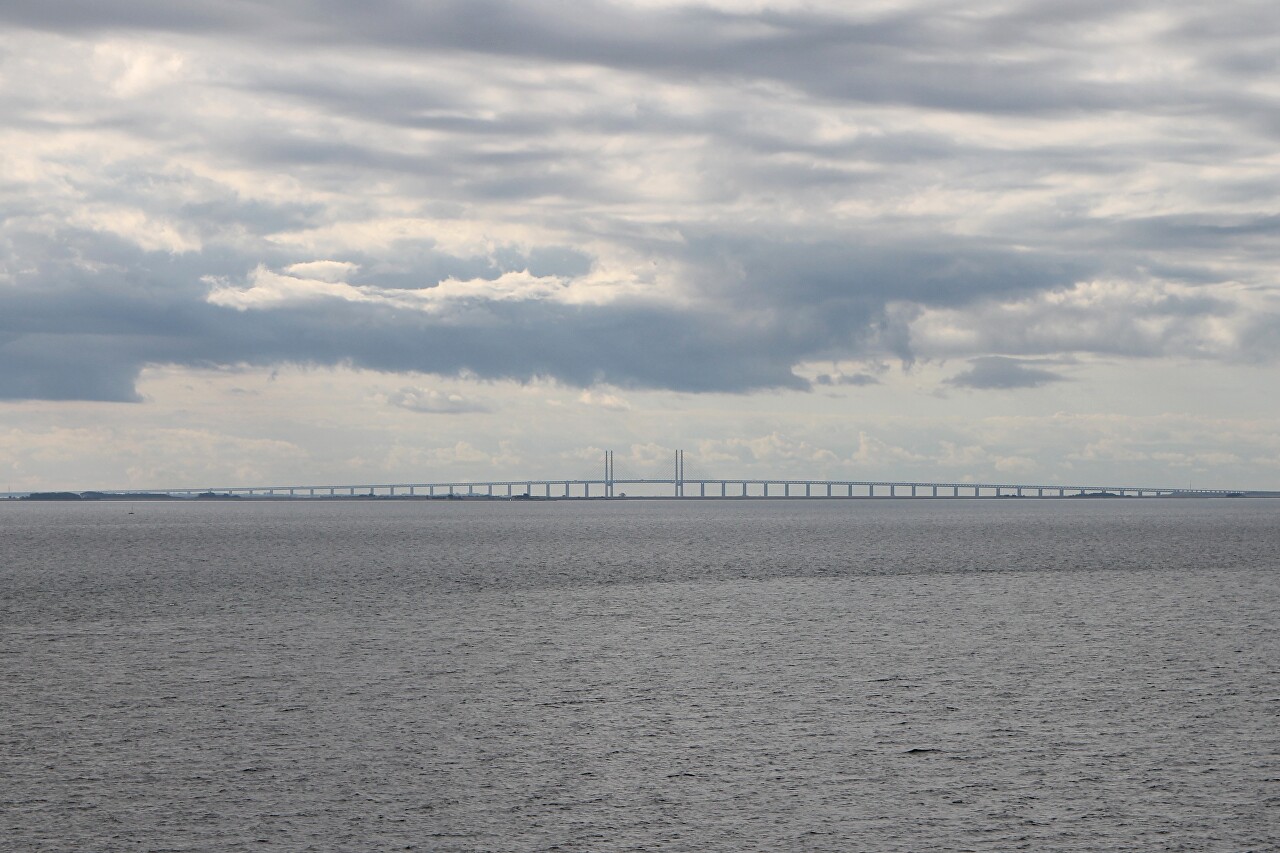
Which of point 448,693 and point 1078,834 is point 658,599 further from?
point 1078,834

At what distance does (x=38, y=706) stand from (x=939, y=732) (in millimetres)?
21363

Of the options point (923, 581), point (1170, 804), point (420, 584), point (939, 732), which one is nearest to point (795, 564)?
point (923, 581)

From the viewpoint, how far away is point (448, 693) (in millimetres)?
36688

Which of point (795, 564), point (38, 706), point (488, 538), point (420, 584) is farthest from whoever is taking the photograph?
point (488, 538)

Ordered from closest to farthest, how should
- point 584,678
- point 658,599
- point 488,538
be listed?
1. point 584,678
2. point 658,599
3. point 488,538

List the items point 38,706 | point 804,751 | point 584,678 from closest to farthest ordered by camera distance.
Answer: point 804,751 < point 38,706 < point 584,678

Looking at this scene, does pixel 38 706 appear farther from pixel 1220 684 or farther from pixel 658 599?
pixel 658 599

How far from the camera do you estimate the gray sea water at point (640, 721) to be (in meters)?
22.8

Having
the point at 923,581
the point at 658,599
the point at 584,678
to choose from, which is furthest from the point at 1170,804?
the point at 923,581

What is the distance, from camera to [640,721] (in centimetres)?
3231

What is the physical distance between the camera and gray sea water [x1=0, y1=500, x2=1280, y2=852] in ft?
74.9

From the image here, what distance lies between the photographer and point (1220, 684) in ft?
124

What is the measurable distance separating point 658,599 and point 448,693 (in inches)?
1324

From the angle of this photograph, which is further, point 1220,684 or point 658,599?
point 658,599
